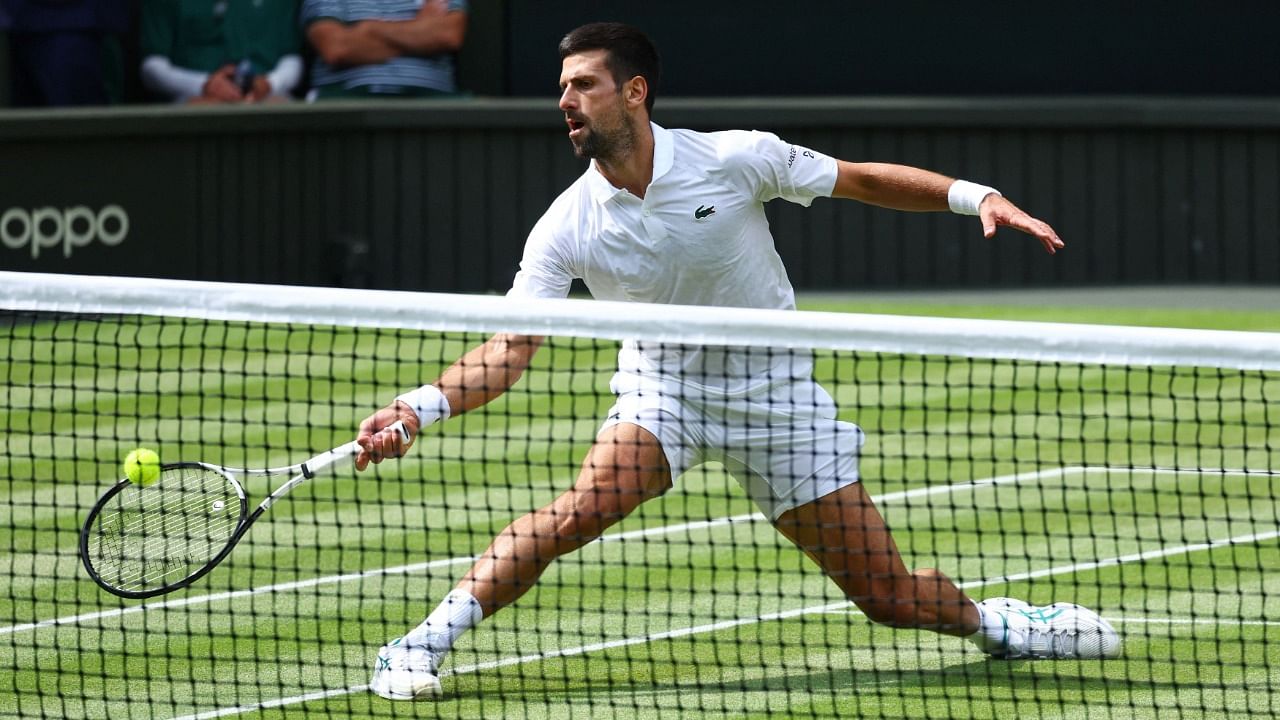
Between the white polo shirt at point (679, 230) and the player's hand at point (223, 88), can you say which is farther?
the player's hand at point (223, 88)

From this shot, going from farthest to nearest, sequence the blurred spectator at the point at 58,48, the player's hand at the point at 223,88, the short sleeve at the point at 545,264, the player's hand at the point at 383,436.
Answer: the player's hand at the point at 223,88, the blurred spectator at the point at 58,48, the short sleeve at the point at 545,264, the player's hand at the point at 383,436

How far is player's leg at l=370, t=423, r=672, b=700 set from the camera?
210 inches

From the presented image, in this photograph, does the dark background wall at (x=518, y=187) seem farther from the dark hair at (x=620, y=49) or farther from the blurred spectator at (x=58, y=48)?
the dark hair at (x=620, y=49)

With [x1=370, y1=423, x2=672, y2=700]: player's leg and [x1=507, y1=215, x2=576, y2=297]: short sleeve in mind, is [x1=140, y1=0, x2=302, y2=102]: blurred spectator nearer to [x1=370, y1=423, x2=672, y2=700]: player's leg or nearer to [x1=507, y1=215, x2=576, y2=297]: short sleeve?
[x1=507, y1=215, x2=576, y2=297]: short sleeve

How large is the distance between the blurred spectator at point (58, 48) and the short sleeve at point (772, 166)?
32.9ft

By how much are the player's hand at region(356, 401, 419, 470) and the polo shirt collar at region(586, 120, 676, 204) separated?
0.78 m

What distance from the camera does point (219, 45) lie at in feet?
48.9

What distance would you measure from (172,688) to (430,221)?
866 cm

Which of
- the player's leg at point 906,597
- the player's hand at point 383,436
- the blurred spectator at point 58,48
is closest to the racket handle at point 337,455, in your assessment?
the player's hand at point 383,436

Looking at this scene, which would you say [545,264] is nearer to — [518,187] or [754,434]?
[754,434]

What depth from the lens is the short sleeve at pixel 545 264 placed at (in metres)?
5.51

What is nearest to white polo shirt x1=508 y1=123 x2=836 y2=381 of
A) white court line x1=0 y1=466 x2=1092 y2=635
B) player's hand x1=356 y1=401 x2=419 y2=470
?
player's hand x1=356 y1=401 x2=419 y2=470

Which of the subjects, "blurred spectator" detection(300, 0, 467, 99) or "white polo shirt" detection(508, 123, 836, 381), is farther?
"blurred spectator" detection(300, 0, 467, 99)

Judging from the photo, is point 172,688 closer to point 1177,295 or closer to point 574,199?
point 574,199
